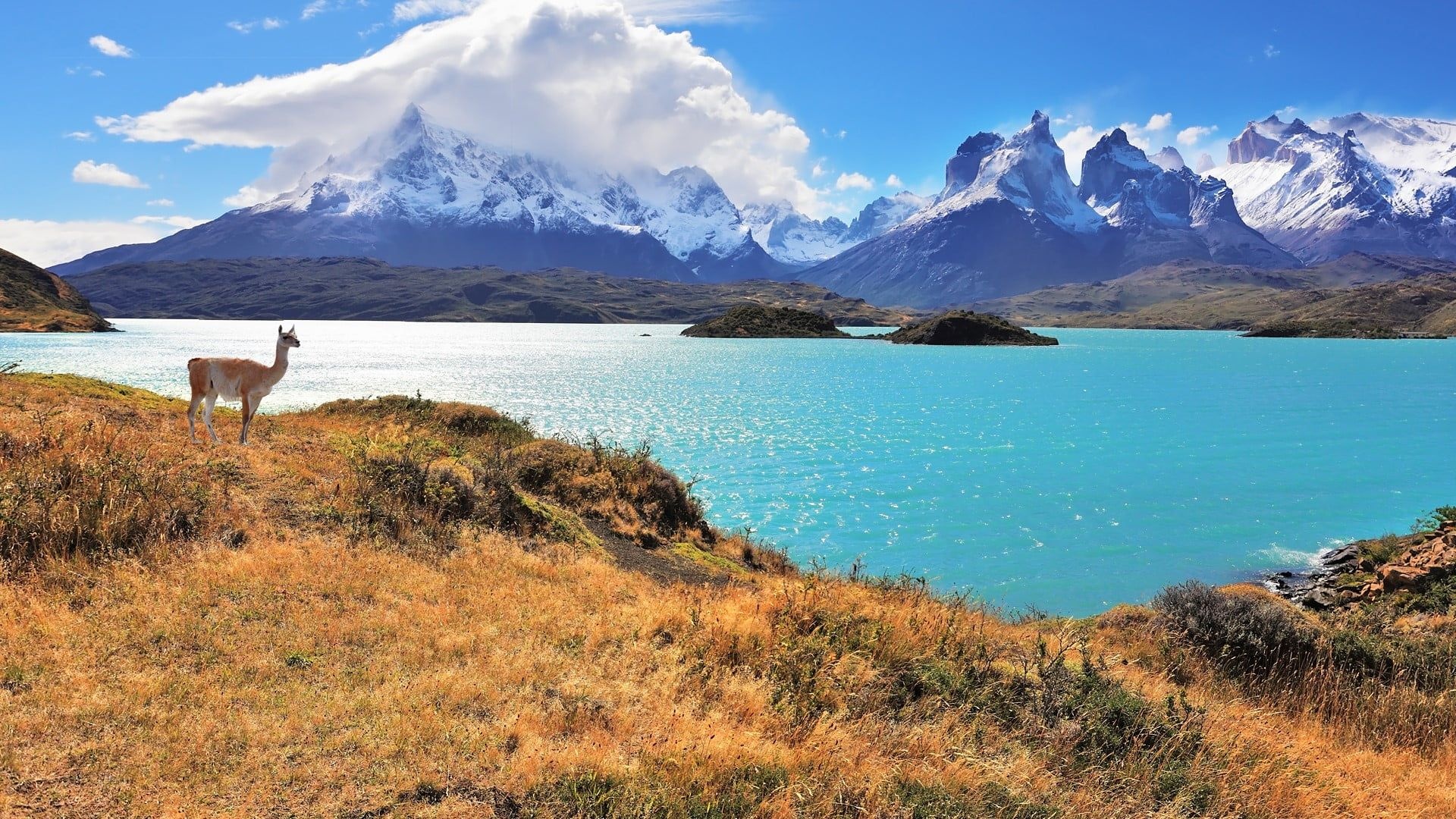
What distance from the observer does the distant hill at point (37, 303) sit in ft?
526

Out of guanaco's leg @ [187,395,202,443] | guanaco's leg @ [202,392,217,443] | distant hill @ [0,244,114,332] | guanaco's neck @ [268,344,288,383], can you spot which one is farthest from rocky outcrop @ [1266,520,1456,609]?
distant hill @ [0,244,114,332]

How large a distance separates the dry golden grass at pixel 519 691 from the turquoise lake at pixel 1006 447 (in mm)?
9944

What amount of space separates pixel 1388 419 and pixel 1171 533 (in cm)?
5194

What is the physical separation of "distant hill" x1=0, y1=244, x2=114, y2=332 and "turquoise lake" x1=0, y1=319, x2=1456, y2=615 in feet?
192

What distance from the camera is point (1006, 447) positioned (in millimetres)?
48281

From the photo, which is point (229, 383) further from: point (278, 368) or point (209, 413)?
point (278, 368)

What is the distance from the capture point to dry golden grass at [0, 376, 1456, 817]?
260 inches

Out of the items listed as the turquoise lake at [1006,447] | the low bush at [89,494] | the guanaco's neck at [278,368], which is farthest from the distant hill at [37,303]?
the low bush at [89,494]

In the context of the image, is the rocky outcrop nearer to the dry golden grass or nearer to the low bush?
the dry golden grass

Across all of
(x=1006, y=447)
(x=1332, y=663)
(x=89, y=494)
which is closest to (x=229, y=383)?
(x=89, y=494)

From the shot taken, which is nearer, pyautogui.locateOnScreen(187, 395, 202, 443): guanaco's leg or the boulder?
pyautogui.locateOnScreen(187, 395, 202, 443): guanaco's leg

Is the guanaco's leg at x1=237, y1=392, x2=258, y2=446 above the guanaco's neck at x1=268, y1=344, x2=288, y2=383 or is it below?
below

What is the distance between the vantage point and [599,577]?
44.7 ft

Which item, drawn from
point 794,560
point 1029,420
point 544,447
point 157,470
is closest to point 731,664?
point 157,470
